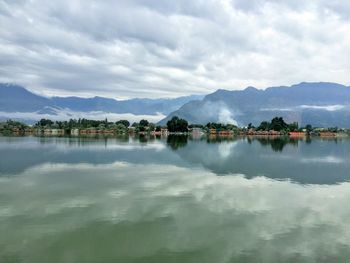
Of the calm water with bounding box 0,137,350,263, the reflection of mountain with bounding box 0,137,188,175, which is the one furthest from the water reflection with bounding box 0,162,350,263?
the reflection of mountain with bounding box 0,137,188,175

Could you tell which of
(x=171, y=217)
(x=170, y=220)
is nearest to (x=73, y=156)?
(x=171, y=217)

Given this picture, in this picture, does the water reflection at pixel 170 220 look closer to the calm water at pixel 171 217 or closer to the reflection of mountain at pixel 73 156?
the calm water at pixel 171 217

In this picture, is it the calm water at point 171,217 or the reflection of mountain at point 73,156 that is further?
the reflection of mountain at point 73,156

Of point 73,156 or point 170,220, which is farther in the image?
point 73,156

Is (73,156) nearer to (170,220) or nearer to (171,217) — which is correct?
(171,217)

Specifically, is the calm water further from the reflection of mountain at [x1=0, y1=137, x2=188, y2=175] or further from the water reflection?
the reflection of mountain at [x1=0, y1=137, x2=188, y2=175]

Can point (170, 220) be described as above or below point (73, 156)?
below

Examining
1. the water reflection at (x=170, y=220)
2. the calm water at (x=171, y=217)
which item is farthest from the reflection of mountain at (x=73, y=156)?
the water reflection at (x=170, y=220)

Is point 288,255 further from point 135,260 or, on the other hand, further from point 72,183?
point 72,183

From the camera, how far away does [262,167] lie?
52.7m

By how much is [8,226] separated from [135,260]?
8.38m

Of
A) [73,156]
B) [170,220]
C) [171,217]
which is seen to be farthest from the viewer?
[73,156]

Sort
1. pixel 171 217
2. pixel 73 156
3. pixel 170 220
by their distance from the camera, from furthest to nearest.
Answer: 1. pixel 73 156
2. pixel 171 217
3. pixel 170 220

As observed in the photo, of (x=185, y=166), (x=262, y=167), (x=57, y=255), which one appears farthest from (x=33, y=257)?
(x=262, y=167)
